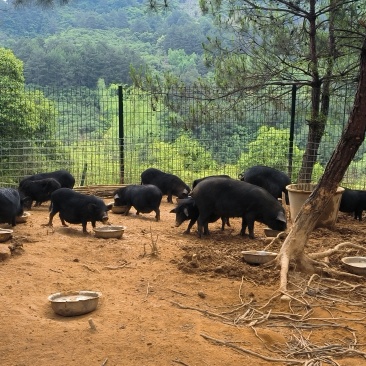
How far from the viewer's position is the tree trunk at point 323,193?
6.90m

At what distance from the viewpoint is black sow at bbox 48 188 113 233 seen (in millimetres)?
9617

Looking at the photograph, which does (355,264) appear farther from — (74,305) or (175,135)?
(175,135)

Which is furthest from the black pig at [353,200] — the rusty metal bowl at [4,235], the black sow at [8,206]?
the rusty metal bowl at [4,235]

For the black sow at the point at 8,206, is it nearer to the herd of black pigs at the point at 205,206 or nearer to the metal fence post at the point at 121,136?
the herd of black pigs at the point at 205,206

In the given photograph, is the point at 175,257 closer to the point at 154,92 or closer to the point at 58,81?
the point at 154,92

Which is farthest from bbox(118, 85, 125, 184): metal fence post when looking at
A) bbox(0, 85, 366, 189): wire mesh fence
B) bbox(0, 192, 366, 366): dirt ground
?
bbox(0, 192, 366, 366): dirt ground

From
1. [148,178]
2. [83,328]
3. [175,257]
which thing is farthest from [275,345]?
[148,178]

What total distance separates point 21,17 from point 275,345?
43378 mm

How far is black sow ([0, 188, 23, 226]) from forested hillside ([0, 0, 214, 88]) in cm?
1289

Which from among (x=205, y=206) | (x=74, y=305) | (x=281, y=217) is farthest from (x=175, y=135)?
(x=74, y=305)

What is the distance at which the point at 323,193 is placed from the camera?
717 centimetres

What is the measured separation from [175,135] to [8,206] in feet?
21.7

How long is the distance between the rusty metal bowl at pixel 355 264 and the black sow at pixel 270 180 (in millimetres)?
4526

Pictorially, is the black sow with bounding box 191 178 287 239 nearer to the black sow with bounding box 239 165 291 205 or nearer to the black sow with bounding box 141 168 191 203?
the black sow with bounding box 239 165 291 205
